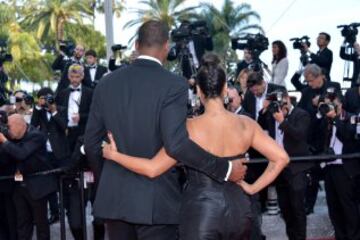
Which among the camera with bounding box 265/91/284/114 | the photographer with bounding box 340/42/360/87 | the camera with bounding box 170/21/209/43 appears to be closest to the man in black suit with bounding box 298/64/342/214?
the camera with bounding box 265/91/284/114

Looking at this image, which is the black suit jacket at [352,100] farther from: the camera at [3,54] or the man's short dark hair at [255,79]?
the camera at [3,54]

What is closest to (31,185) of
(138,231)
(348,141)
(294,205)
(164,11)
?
(294,205)

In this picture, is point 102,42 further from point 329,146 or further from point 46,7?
point 329,146

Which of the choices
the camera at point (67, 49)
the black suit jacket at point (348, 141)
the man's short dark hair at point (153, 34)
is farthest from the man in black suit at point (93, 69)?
the man's short dark hair at point (153, 34)

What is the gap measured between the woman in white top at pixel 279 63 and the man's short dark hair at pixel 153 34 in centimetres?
582

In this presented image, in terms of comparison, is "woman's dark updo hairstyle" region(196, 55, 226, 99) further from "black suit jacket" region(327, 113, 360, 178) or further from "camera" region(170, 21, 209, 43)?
"camera" region(170, 21, 209, 43)

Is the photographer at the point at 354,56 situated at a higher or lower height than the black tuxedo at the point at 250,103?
higher

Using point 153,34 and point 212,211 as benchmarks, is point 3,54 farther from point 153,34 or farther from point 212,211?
point 212,211

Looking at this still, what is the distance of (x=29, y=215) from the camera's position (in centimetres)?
752

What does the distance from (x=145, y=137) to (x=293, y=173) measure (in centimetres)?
340

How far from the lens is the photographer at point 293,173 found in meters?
7.03

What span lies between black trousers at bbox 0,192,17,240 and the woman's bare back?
416 centimetres

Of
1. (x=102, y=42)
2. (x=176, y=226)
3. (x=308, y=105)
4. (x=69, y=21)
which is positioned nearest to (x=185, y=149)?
(x=176, y=226)

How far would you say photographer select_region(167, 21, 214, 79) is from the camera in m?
9.55
